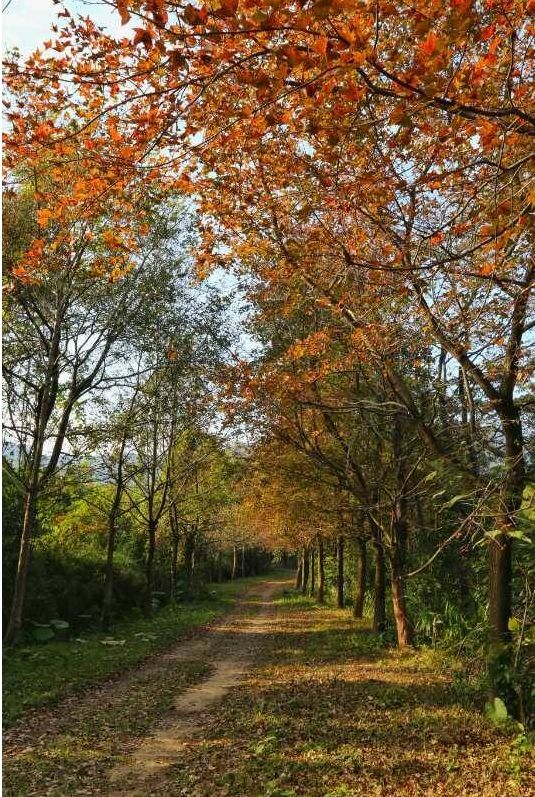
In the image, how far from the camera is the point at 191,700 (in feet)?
33.1

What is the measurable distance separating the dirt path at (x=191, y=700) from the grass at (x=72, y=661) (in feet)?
3.60

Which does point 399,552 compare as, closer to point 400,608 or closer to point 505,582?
point 400,608

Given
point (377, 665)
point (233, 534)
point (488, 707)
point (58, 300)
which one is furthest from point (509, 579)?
point (233, 534)

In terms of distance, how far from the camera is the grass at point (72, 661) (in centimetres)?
1000

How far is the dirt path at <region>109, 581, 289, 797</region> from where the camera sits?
6.65 m

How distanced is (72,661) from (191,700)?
4246 millimetres

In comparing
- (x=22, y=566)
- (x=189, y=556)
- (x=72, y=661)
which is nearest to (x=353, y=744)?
(x=72, y=661)

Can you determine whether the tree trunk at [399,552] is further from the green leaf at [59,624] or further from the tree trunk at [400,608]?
the green leaf at [59,624]

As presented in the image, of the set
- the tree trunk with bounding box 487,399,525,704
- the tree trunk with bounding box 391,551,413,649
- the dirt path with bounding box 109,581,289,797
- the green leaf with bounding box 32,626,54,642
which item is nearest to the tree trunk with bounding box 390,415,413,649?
the tree trunk with bounding box 391,551,413,649

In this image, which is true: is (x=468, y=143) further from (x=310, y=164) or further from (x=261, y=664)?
(x=261, y=664)

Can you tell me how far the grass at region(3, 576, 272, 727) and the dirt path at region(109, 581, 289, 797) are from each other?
1.10 meters

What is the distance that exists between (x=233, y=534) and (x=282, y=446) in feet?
103

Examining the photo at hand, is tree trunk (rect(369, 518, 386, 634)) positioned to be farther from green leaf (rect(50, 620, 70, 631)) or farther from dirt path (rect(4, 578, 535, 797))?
Answer: green leaf (rect(50, 620, 70, 631))

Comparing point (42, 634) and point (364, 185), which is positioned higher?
point (364, 185)
